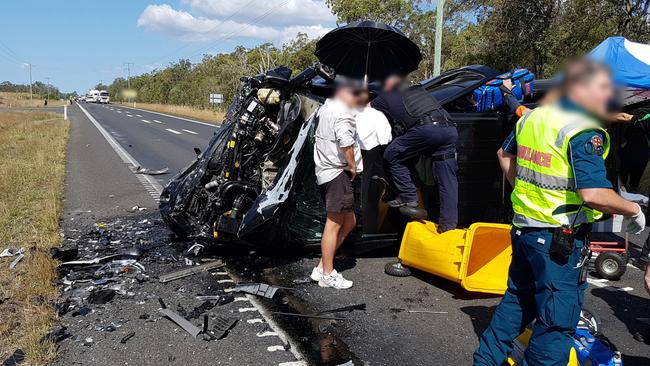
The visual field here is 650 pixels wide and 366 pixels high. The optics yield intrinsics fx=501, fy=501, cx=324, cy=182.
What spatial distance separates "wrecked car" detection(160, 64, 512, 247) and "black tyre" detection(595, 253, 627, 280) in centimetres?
91

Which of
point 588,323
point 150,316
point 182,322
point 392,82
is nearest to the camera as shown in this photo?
point 588,323

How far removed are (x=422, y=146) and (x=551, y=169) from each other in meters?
2.00

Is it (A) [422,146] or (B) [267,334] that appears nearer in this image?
(B) [267,334]

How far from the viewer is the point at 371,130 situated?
4332mm

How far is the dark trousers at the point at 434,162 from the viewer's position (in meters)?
4.24

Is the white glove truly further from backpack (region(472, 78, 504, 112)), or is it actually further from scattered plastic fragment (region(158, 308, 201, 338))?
scattered plastic fragment (region(158, 308, 201, 338))

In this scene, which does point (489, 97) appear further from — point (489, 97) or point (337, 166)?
point (337, 166)

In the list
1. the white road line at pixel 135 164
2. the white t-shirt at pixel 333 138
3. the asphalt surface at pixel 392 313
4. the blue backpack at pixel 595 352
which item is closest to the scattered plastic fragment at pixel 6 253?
the asphalt surface at pixel 392 313

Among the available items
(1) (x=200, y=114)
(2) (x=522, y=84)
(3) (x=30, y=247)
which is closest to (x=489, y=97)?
(2) (x=522, y=84)

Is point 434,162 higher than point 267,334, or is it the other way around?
point 434,162

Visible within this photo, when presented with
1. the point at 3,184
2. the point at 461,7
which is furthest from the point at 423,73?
the point at 3,184

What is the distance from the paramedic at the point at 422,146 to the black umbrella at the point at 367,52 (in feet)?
1.28

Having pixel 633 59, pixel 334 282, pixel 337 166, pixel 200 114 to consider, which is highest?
pixel 633 59

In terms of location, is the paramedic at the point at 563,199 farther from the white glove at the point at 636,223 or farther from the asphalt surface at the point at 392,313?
the asphalt surface at the point at 392,313
